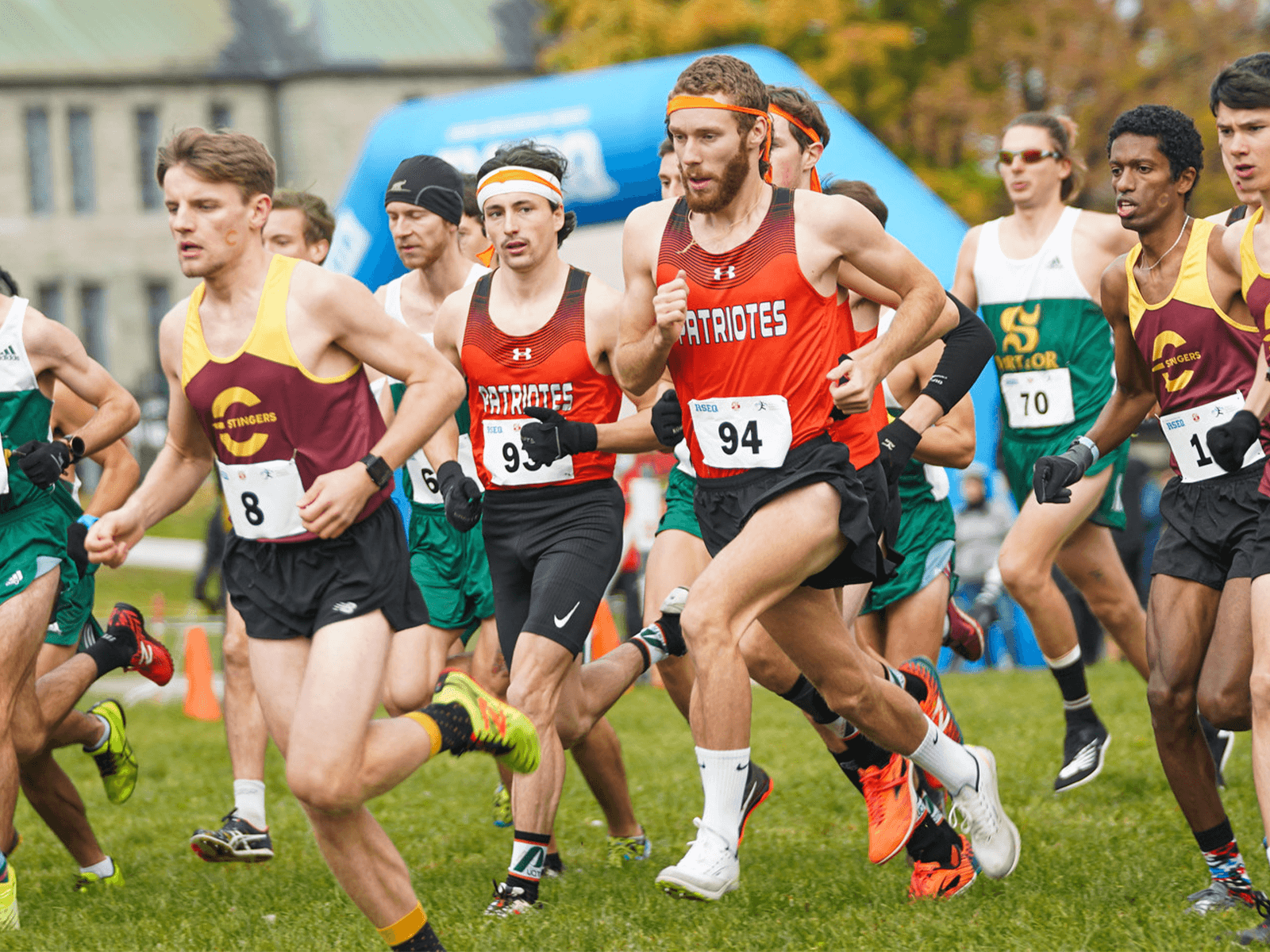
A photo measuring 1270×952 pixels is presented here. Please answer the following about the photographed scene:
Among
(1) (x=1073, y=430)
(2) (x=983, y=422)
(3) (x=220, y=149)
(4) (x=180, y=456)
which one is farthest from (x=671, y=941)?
(2) (x=983, y=422)

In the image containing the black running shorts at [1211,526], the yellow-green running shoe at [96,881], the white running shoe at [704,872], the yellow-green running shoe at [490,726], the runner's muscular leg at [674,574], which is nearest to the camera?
the white running shoe at [704,872]

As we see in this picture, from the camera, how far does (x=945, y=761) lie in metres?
5.31

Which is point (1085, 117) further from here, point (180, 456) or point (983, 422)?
point (180, 456)

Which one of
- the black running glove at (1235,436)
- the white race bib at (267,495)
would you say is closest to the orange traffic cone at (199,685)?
the white race bib at (267,495)

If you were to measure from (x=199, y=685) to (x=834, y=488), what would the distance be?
378 inches

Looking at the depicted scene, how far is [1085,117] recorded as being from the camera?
2594cm

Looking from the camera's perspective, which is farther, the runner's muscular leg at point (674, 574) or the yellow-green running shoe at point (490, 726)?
the runner's muscular leg at point (674, 574)

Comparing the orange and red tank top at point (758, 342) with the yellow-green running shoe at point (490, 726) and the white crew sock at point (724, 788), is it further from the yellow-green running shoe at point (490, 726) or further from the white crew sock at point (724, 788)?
the yellow-green running shoe at point (490, 726)

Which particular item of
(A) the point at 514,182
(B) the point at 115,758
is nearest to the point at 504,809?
(B) the point at 115,758

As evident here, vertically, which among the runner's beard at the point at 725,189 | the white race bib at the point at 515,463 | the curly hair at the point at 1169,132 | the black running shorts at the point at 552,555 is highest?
the curly hair at the point at 1169,132

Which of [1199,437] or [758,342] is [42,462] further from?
[1199,437]

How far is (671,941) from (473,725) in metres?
0.98

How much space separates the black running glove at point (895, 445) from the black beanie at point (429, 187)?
7.73 ft

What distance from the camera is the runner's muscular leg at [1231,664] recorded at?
464 cm
